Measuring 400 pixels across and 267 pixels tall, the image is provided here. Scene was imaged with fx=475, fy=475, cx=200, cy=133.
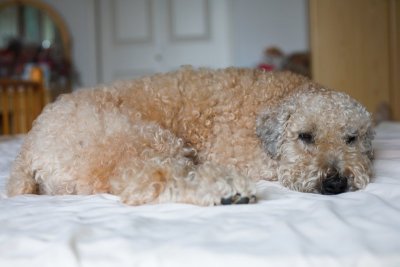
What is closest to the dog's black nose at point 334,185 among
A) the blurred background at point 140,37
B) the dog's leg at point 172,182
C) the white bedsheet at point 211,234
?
the white bedsheet at point 211,234

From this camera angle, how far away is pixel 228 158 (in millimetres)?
1939

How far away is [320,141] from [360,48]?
118 inches

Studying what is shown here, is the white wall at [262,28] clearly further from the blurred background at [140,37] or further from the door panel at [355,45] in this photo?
the door panel at [355,45]

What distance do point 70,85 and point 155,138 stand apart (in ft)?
16.1

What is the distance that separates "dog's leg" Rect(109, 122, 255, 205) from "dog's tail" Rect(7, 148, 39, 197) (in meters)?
0.31

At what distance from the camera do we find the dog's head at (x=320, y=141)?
1519 millimetres

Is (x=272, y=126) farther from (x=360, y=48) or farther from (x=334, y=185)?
(x=360, y=48)

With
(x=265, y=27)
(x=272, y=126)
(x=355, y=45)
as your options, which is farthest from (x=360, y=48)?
(x=272, y=126)

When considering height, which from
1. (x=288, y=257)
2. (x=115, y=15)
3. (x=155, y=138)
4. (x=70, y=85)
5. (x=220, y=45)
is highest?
(x=115, y=15)

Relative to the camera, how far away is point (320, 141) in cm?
169

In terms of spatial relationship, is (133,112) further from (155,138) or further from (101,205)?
(101,205)

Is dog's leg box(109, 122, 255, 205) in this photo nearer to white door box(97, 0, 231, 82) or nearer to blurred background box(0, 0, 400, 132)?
blurred background box(0, 0, 400, 132)

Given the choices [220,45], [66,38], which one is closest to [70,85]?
[66,38]

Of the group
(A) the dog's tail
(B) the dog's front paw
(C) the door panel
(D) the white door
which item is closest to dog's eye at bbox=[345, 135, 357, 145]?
(B) the dog's front paw
